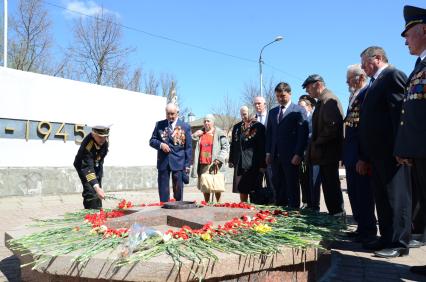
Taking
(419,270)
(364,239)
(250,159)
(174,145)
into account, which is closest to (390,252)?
(419,270)

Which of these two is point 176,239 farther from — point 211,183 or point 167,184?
point 211,183

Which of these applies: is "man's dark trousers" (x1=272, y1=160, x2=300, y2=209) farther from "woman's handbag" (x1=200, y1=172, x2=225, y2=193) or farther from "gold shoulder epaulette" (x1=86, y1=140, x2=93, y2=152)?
"gold shoulder epaulette" (x1=86, y1=140, x2=93, y2=152)

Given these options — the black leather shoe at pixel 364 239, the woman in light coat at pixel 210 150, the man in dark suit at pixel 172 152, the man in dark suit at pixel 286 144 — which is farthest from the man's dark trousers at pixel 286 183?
the woman in light coat at pixel 210 150

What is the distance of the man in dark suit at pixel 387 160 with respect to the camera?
376cm

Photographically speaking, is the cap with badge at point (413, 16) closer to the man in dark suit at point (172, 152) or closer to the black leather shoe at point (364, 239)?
the black leather shoe at point (364, 239)

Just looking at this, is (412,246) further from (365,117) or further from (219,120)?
(219,120)

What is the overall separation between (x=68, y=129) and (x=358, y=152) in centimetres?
835

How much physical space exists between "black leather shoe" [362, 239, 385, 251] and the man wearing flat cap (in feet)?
9.45

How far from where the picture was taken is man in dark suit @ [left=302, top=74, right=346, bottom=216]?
4.90 metres

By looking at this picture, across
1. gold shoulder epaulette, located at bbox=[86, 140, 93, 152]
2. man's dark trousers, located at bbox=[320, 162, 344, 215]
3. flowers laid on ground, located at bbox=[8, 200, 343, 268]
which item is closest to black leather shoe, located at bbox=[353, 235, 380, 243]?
man's dark trousers, located at bbox=[320, 162, 344, 215]

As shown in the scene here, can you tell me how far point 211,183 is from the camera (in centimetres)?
700

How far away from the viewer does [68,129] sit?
10719 mm

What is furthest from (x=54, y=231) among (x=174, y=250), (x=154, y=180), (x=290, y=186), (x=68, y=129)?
(x=154, y=180)

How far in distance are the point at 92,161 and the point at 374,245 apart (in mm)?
3206
